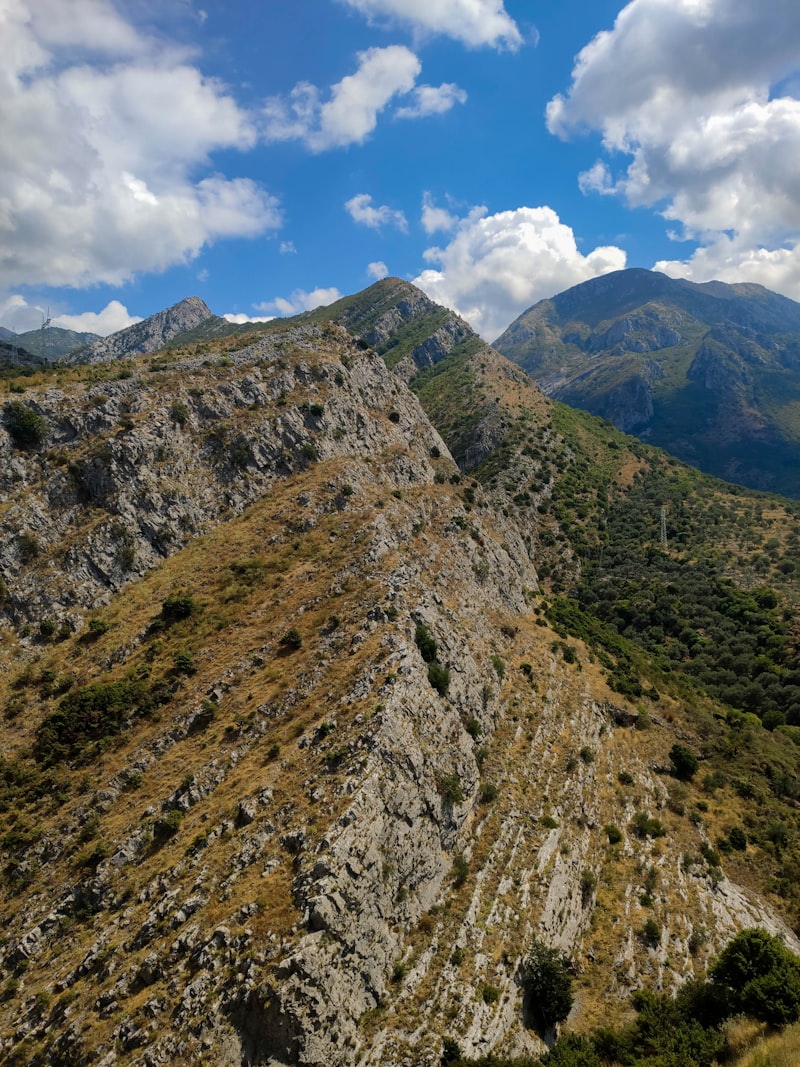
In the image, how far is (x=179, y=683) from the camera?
123 ft

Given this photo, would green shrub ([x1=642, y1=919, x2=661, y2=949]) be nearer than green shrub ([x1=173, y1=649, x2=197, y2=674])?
Yes

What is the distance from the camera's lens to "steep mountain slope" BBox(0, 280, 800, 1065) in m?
22.8

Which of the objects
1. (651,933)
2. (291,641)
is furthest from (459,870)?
(291,641)

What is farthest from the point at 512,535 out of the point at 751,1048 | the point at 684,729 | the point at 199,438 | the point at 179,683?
the point at 751,1048

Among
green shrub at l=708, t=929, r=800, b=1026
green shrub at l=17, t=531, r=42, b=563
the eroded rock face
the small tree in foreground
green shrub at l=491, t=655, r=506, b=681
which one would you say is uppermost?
the eroded rock face

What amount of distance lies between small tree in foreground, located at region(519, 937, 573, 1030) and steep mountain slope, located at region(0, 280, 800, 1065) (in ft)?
2.80

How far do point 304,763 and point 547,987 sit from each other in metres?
17.6

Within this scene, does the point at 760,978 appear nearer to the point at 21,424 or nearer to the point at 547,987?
the point at 547,987

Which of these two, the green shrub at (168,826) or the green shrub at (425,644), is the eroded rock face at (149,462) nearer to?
the green shrub at (168,826)

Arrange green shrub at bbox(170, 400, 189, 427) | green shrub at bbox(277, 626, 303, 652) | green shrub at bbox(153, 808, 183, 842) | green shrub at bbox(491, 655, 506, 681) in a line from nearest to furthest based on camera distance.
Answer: green shrub at bbox(153, 808, 183, 842) < green shrub at bbox(277, 626, 303, 652) < green shrub at bbox(491, 655, 506, 681) < green shrub at bbox(170, 400, 189, 427)

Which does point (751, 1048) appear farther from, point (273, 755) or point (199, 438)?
point (199, 438)

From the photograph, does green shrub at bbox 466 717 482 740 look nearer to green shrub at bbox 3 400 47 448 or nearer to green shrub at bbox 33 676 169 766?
green shrub at bbox 33 676 169 766

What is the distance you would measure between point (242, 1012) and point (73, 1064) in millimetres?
6847

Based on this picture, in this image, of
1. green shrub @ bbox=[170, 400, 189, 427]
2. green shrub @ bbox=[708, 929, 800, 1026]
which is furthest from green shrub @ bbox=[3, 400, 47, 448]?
green shrub @ bbox=[708, 929, 800, 1026]
